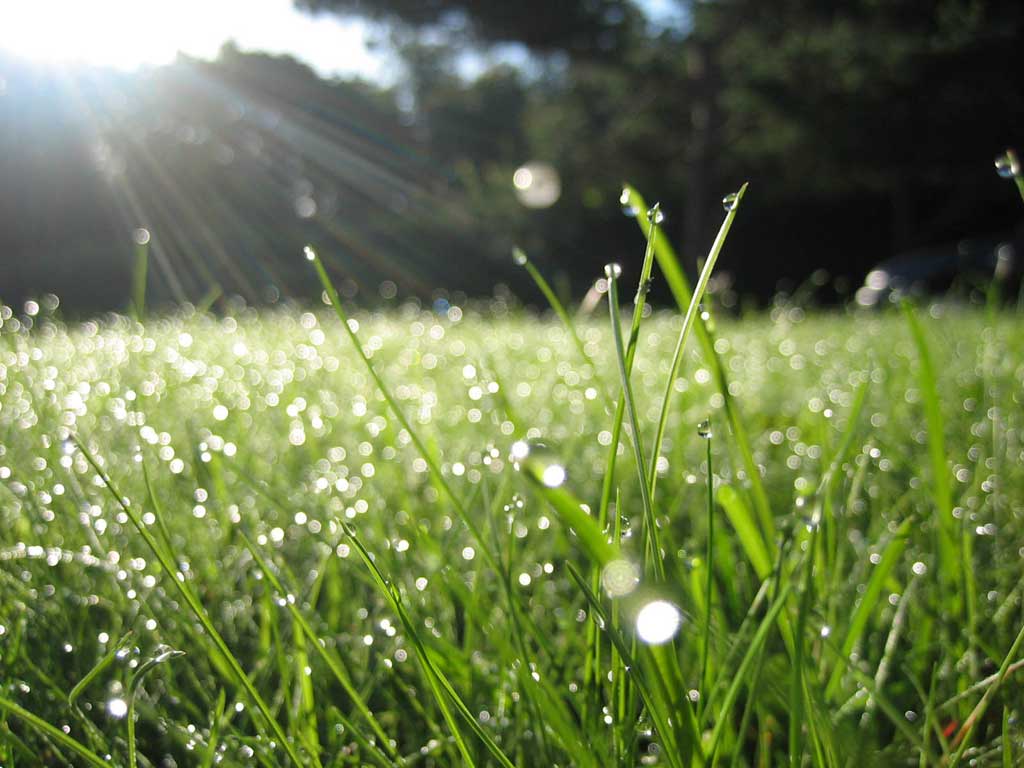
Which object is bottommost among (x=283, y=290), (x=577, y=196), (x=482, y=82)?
(x=283, y=290)

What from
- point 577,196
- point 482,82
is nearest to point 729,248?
point 577,196

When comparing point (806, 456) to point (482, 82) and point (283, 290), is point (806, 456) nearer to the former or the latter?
point (283, 290)

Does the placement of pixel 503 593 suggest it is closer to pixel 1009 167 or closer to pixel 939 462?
pixel 939 462

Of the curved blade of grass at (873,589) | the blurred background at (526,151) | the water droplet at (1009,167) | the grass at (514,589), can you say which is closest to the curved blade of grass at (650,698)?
the grass at (514,589)

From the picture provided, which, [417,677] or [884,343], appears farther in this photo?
[884,343]

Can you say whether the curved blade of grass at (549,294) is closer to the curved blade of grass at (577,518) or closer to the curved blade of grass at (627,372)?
the curved blade of grass at (627,372)

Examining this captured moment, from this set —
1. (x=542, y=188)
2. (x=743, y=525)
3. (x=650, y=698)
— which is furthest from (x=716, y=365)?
(x=542, y=188)
